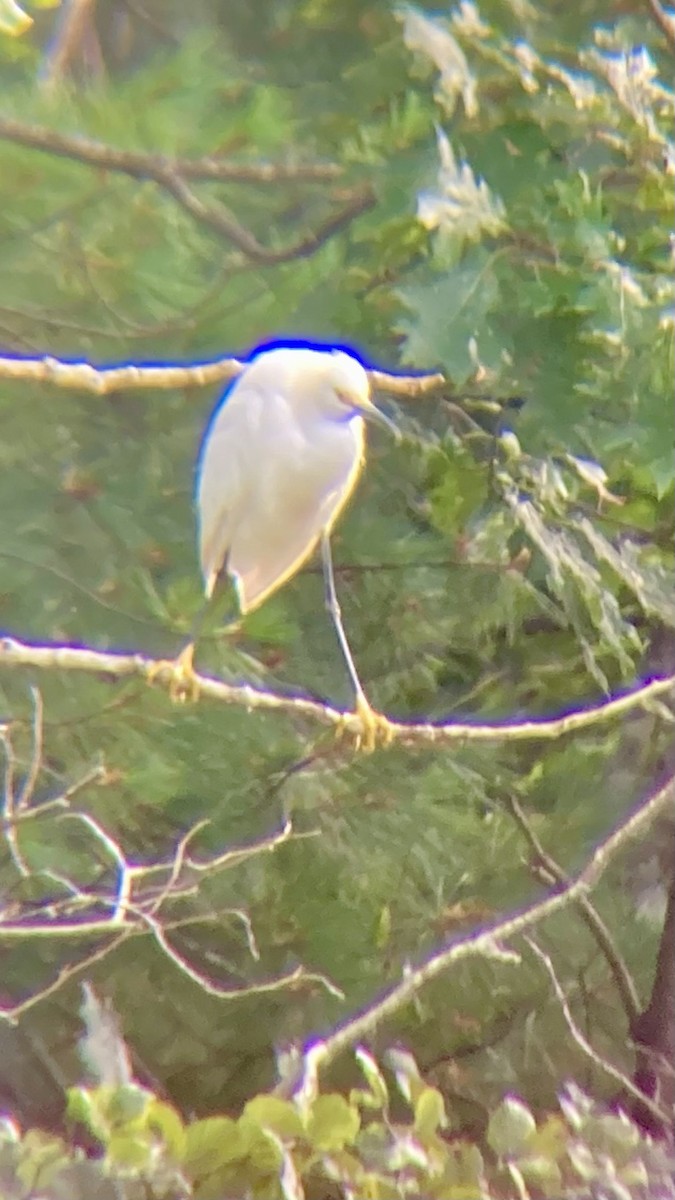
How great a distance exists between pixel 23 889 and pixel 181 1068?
0.10 metres

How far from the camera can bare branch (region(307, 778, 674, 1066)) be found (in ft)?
1.36

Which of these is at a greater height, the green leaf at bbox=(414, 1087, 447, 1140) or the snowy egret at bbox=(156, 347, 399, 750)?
the snowy egret at bbox=(156, 347, 399, 750)

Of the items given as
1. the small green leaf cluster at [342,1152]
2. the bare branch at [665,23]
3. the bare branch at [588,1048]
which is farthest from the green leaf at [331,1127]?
the bare branch at [665,23]

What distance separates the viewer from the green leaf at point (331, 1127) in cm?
37

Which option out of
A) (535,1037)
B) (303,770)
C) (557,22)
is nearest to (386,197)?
(557,22)

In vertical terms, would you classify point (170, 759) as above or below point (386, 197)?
below

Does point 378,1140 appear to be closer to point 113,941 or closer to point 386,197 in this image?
point 113,941

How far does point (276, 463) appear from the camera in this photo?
14.5 inches

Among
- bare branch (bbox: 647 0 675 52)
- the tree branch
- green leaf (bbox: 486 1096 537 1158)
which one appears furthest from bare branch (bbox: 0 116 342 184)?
green leaf (bbox: 486 1096 537 1158)

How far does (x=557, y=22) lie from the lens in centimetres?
38

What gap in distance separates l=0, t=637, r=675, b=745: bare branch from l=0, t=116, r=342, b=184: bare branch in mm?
184

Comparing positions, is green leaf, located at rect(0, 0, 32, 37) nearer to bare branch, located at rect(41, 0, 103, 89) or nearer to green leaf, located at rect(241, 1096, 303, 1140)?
bare branch, located at rect(41, 0, 103, 89)

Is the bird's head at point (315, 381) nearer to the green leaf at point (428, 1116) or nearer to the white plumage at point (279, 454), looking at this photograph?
the white plumage at point (279, 454)

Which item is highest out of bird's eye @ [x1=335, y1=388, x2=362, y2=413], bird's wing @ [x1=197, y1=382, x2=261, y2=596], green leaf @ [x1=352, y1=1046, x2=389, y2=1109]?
bird's eye @ [x1=335, y1=388, x2=362, y2=413]
